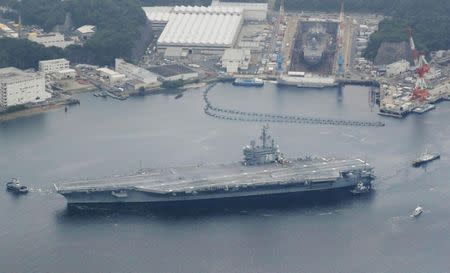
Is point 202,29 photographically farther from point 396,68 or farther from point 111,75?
point 396,68

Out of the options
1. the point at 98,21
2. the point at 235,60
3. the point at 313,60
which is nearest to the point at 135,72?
the point at 235,60

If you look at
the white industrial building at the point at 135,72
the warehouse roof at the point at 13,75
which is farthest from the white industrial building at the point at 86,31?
the warehouse roof at the point at 13,75

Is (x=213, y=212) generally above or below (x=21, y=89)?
below

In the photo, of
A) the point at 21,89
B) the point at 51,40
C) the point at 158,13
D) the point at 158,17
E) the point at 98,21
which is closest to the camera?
the point at 21,89

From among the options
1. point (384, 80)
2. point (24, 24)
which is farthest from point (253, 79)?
point (24, 24)

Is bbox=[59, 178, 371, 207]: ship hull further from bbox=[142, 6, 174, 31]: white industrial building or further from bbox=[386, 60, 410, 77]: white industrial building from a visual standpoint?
bbox=[142, 6, 174, 31]: white industrial building

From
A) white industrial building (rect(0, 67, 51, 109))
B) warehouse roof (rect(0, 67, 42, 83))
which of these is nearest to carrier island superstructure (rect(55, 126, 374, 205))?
white industrial building (rect(0, 67, 51, 109))
